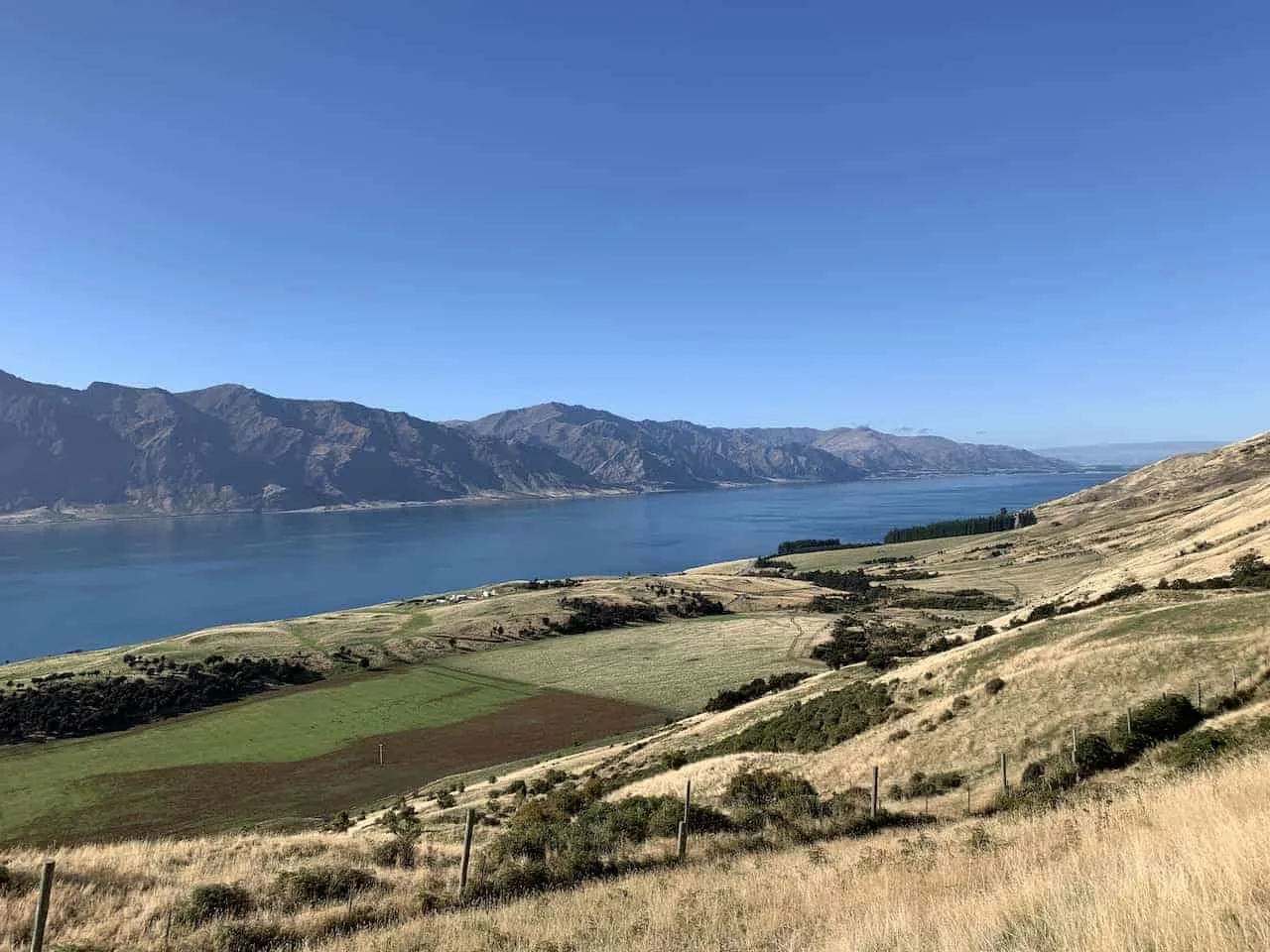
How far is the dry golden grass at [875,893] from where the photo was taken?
712 centimetres

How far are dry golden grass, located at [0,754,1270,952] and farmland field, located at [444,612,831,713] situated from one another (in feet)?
167

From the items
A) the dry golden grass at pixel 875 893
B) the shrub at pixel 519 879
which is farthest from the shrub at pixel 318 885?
the shrub at pixel 519 879

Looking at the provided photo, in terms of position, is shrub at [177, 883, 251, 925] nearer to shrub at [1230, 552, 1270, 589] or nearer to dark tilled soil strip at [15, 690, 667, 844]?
dark tilled soil strip at [15, 690, 667, 844]

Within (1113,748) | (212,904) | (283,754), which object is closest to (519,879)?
(212,904)

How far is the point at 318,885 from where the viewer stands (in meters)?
14.9

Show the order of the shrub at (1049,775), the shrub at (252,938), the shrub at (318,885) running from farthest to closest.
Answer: the shrub at (1049,775), the shrub at (318,885), the shrub at (252,938)

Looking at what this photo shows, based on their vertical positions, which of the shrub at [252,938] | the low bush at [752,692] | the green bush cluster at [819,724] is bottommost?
the low bush at [752,692]

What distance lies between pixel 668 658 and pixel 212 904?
7367cm

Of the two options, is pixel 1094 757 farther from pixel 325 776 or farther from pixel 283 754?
pixel 283 754

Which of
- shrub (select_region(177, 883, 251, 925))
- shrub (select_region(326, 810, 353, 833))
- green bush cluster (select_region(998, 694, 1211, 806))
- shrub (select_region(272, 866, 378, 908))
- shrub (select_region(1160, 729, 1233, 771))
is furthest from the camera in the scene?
shrub (select_region(326, 810, 353, 833))

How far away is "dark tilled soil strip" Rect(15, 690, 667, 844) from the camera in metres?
42.8

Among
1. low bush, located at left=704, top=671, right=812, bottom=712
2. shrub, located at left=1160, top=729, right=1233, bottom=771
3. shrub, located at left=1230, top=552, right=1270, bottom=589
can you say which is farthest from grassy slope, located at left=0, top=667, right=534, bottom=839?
shrub, located at left=1230, top=552, right=1270, bottom=589

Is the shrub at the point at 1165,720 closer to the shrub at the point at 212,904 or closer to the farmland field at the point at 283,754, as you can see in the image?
the shrub at the point at 212,904

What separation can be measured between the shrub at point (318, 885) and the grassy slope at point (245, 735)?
137 ft
